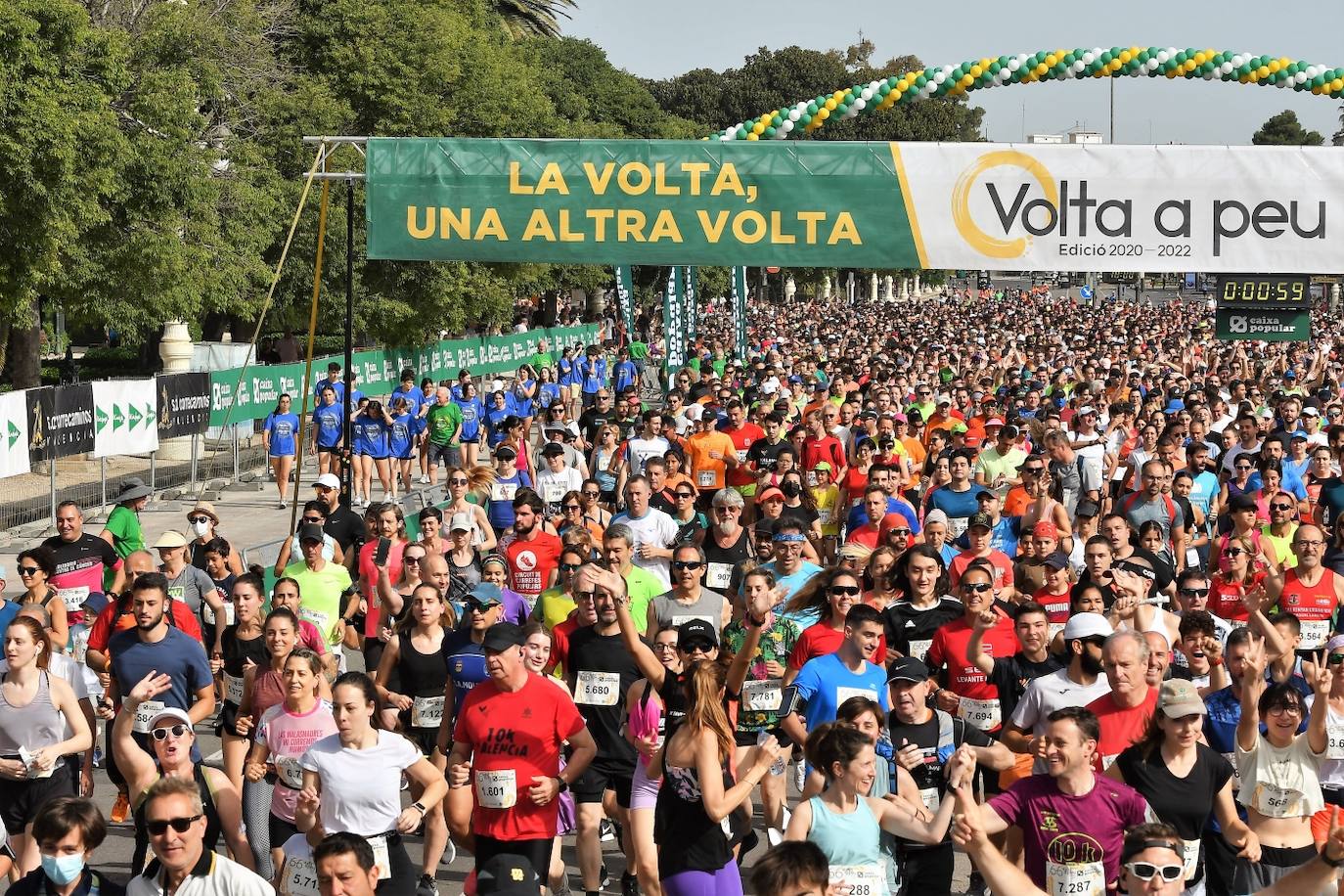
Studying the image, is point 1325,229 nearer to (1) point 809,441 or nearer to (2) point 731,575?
(1) point 809,441

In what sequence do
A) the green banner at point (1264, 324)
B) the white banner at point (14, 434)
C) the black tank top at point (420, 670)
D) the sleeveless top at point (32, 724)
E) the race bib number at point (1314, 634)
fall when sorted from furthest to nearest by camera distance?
the green banner at point (1264, 324) → the white banner at point (14, 434) → the race bib number at point (1314, 634) → the black tank top at point (420, 670) → the sleeveless top at point (32, 724)

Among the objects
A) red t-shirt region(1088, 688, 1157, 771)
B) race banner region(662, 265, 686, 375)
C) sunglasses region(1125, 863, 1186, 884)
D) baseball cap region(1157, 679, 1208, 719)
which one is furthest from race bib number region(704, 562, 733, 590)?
race banner region(662, 265, 686, 375)

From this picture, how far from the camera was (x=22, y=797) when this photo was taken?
8.16m

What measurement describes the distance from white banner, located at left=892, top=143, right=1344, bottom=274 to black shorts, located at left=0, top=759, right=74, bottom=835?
8.74 metres

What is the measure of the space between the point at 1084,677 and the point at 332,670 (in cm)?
333

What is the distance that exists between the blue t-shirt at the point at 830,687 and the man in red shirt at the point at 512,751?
94cm

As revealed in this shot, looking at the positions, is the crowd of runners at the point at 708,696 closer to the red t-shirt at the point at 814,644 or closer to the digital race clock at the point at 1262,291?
the red t-shirt at the point at 814,644

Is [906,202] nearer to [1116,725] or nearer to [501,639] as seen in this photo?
[1116,725]

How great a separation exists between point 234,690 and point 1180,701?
475 cm

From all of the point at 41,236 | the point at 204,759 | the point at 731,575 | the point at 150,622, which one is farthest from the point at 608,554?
the point at 41,236

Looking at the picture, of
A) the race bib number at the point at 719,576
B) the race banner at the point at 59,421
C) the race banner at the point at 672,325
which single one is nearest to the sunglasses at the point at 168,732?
the race bib number at the point at 719,576

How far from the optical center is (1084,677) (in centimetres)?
766

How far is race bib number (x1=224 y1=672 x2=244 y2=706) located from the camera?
9094mm

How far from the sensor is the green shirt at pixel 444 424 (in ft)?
73.6
